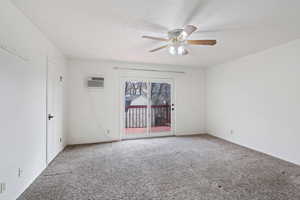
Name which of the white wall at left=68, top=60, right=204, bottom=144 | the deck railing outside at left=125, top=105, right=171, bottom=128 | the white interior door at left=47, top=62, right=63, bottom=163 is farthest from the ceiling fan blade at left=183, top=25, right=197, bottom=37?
the deck railing outside at left=125, top=105, right=171, bottom=128

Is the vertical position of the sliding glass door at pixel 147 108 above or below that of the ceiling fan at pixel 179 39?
below

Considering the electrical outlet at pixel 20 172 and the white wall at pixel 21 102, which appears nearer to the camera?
the white wall at pixel 21 102

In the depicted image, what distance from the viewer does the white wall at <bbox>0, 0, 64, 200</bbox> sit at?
161 cm

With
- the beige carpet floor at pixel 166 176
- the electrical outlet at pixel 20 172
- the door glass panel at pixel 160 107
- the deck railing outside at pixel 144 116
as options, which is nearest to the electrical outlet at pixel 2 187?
the electrical outlet at pixel 20 172

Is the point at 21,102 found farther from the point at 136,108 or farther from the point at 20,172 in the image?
the point at 136,108

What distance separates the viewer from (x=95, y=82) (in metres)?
4.18

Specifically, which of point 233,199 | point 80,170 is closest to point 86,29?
point 80,170

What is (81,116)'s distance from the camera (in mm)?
4129

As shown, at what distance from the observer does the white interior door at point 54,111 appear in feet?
9.11

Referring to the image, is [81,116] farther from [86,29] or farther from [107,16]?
[107,16]

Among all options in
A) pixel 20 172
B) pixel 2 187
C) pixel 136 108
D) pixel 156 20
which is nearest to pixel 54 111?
pixel 20 172

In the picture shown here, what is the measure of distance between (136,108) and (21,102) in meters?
3.15

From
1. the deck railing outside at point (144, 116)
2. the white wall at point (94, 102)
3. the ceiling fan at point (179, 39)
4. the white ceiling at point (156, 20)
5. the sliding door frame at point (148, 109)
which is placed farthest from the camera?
the deck railing outside at point (144, 116)

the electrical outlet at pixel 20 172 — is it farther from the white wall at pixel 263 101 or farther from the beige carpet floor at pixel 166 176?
the white wall at pixel 263 101
